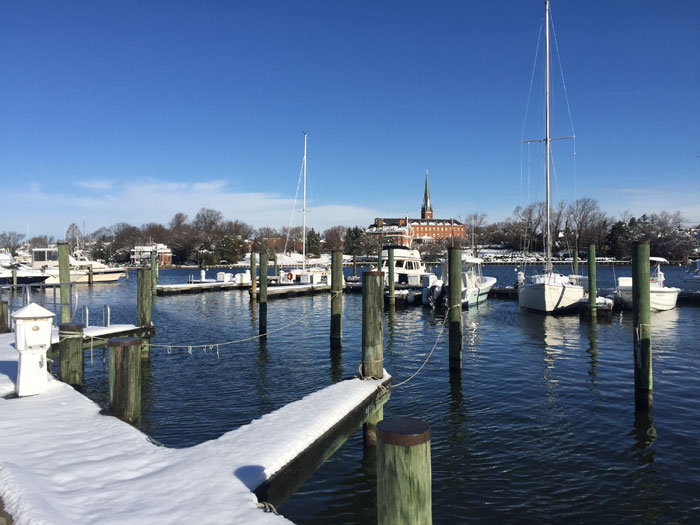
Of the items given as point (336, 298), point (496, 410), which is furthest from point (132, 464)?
point (336, 298)

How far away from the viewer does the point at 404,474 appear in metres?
3.46

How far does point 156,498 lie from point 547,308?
25.2 metres

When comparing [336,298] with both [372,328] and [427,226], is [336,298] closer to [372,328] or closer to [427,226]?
[372,328]

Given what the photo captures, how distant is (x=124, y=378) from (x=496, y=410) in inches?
296

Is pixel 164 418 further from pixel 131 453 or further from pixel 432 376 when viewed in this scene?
pixel 432 376

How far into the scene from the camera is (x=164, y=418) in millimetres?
9797

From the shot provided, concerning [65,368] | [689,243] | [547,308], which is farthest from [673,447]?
[689,243]

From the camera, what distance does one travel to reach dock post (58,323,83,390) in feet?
27.2

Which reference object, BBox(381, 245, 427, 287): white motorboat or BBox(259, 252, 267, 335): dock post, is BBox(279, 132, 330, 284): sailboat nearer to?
BBox(381, 245, 427, 287): white motorboat

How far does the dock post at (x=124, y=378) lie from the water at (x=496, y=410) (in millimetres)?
2044

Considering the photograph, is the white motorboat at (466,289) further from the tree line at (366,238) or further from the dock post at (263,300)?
the tree line at (366,238)

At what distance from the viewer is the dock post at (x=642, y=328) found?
31.7ft

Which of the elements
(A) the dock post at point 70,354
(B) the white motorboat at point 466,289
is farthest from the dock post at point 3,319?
(B) the white motorboat at point 466,289

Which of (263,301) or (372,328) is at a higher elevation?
(372,328)
